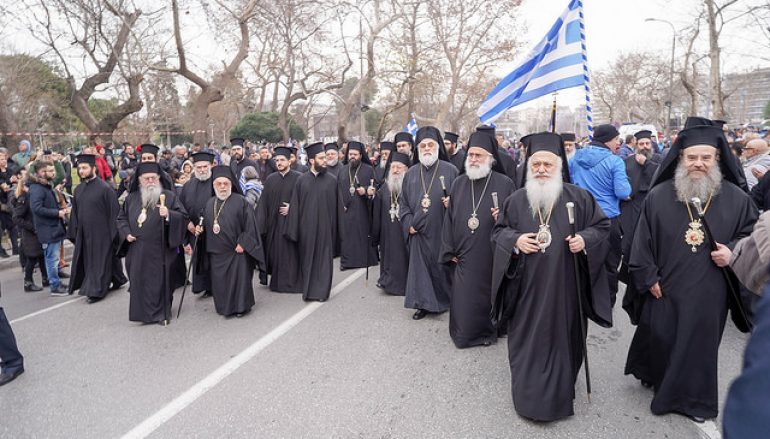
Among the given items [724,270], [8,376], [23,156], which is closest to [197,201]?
[8,376]

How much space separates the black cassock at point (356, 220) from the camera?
8.83m

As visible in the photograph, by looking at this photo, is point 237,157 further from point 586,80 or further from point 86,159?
point 586,80

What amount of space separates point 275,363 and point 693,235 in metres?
3.61

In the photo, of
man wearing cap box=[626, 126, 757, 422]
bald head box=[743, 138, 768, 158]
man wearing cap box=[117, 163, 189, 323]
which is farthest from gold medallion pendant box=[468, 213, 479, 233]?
bald head box=[743, 138, 768, 158]

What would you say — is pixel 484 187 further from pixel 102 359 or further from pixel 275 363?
pixel 102 359

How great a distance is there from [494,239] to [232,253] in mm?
3660

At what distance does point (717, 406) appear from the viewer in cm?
350

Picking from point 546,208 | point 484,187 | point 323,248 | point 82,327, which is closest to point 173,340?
point 82,327

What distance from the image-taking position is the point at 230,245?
6.30 m

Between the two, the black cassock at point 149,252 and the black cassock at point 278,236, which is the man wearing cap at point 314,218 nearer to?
the black cassock at point 278,236

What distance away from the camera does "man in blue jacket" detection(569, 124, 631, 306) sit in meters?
5.82

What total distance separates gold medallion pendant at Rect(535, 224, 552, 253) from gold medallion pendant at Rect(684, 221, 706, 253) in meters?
0.96

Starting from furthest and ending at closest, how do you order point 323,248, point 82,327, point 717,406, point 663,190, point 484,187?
1. point 323,248
2. point 82,327
3. point 484,187
4. point 663,190
5. point 717,406

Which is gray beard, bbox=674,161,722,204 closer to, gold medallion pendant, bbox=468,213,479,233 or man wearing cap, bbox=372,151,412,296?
gold medallion pendant, bbox=468,213,479,233
